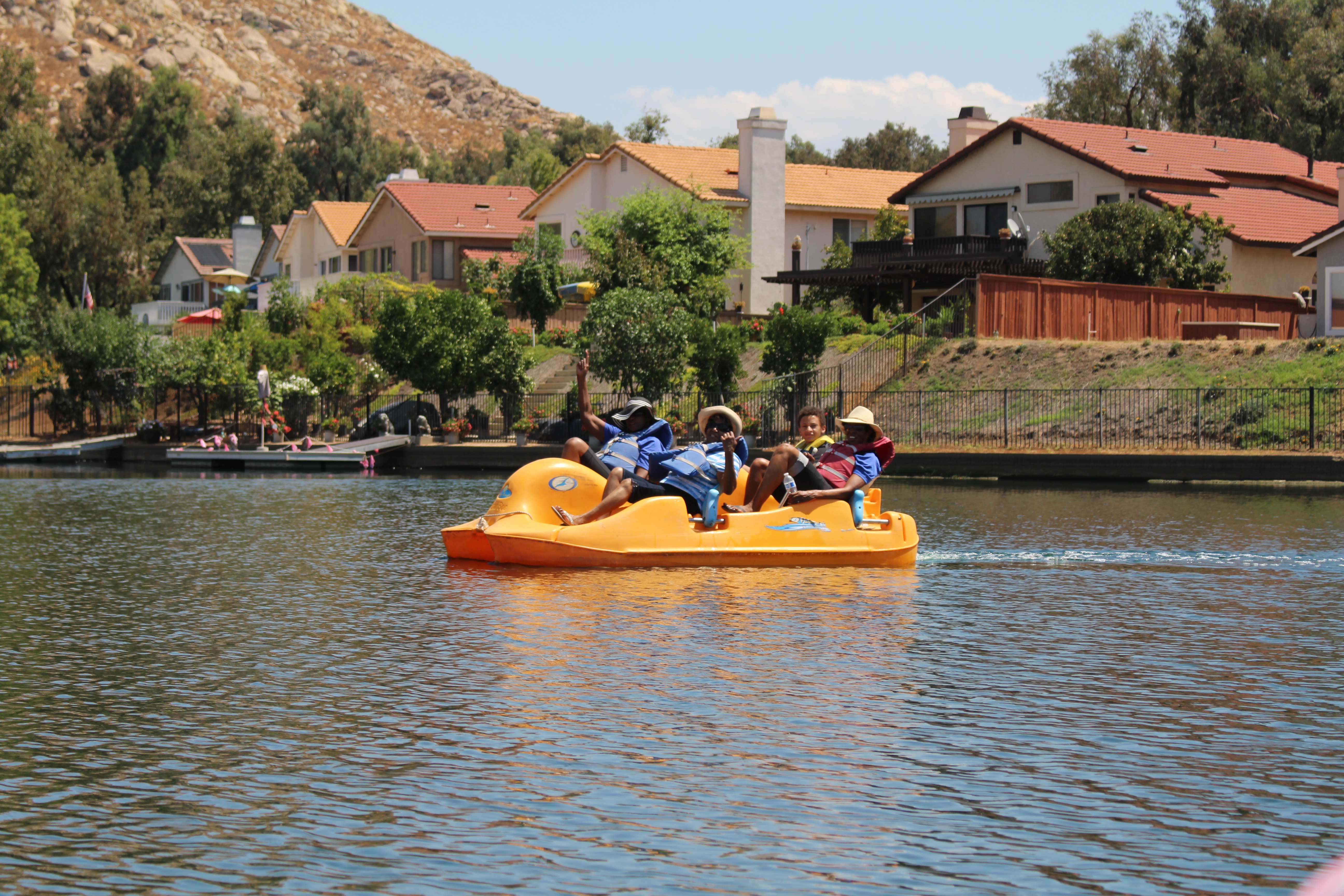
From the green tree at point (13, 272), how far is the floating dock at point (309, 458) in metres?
32.4

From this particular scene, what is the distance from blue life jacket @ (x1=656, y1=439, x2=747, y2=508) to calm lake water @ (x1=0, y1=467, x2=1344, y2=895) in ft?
3.17

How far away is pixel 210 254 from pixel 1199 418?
221 ft

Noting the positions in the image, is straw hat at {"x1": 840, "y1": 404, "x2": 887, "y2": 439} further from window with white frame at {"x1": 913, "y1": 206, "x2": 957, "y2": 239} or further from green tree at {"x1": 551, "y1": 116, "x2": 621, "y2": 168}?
green tree at {"x1": 551, "y1": 116, "x2": 621, "y2": 168}

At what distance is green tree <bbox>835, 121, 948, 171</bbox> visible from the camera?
101 metres

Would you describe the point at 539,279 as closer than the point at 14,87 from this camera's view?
Yes

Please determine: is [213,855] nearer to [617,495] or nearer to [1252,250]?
[617,495]

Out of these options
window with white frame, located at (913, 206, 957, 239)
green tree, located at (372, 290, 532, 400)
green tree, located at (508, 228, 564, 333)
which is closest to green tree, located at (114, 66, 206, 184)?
green tree, located at (508, 228, 564, 333)

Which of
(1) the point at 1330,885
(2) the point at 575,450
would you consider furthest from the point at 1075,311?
(1) the point at 1330,885

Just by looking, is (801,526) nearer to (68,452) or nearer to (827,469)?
(827,469)

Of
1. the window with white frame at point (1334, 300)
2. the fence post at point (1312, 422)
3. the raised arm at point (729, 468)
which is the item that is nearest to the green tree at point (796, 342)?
the fence post at point (1312, 422)

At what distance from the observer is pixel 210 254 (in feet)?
287

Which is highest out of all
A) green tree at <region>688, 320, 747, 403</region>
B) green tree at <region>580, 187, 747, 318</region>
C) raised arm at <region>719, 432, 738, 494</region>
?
green tree at <region>580, 187, 747, 318</region>

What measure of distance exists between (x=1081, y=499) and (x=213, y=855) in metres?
23.1

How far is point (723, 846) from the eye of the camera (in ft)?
23.2
